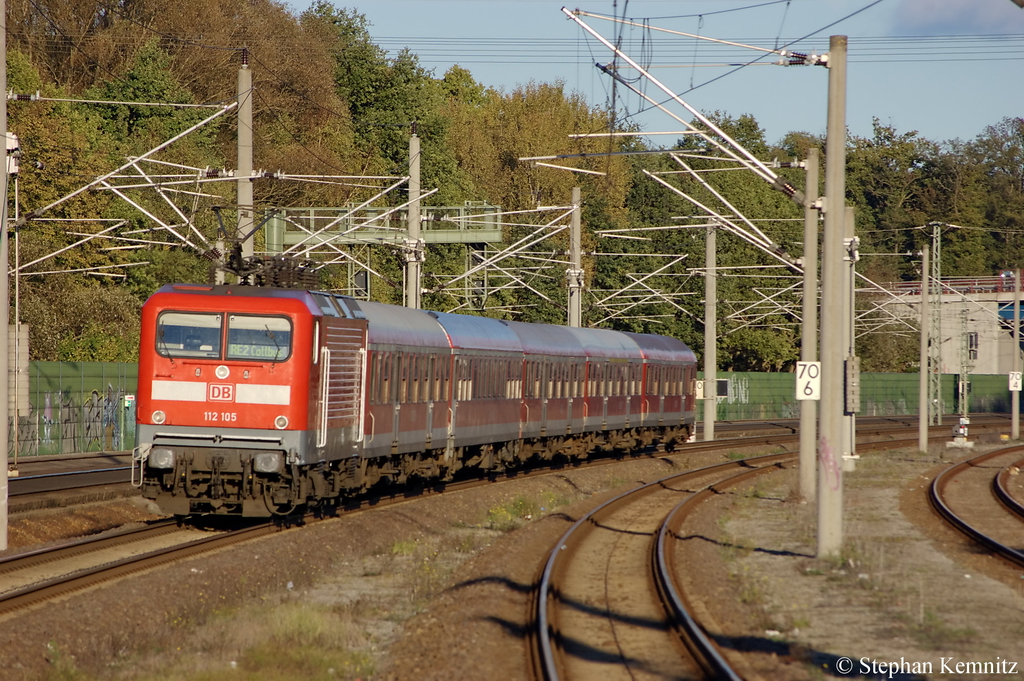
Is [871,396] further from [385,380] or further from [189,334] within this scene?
[189,334]

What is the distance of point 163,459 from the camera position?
712 inches

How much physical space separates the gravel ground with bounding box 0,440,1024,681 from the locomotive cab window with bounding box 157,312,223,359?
2.83 m

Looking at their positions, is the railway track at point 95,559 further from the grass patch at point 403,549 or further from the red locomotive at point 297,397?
the grass patch at point 403,549

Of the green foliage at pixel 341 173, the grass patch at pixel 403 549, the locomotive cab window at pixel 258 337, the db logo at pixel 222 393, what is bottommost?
the grass patch at pixel 403 549

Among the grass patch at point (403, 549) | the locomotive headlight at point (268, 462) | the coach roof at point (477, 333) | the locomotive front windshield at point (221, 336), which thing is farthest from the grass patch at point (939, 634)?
the coach roof at point (477, 333)

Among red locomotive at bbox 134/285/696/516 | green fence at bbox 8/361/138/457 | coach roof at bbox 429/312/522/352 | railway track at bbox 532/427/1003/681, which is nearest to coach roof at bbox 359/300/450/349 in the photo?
red locomotive at bbox 134/285/696/516

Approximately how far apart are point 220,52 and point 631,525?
147 ft

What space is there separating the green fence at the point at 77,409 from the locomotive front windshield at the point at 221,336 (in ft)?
60.2

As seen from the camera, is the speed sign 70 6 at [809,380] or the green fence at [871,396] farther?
the green fence at [871,396]

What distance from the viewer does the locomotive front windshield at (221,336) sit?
60.6ft

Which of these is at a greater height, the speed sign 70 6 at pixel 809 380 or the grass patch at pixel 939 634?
the speed sign 70 6 at pixel 809 380

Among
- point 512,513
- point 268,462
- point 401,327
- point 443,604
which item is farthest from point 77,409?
point 443,604

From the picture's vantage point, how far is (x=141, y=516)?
72.1ft

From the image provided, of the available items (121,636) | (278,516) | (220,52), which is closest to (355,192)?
(220,52)
